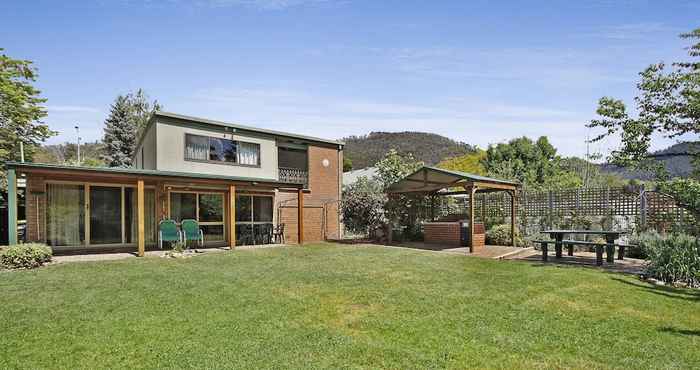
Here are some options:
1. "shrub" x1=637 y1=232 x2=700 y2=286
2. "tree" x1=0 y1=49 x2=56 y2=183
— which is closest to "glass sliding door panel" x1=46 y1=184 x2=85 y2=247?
"tree" x1=0 y1=49 x2=56 y2=183

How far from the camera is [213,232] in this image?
50.9ft

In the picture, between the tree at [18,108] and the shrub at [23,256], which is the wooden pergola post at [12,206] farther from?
the tree at [18,108]

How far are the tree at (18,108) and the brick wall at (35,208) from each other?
8110 mm

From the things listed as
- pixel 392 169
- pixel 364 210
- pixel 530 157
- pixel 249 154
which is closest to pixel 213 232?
pixel 249 154

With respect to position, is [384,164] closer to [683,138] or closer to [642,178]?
[642,178]

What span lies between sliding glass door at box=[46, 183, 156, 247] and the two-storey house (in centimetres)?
3

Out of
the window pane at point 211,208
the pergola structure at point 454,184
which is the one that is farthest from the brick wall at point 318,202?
the pergola structure at point 454,184

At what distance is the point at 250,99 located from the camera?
18953 millimetres

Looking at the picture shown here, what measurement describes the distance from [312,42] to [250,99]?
6262 millimetres

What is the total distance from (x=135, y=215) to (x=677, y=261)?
15.4 meters

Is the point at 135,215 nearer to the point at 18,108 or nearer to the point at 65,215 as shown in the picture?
the point at 65,215

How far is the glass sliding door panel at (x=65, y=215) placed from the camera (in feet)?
40.7

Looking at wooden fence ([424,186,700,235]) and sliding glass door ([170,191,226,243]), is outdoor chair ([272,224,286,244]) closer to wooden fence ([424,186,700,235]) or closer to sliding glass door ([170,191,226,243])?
sliding glass door ([170,191,226,243])

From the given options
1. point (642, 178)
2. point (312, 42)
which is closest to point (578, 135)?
point (642, 178)
